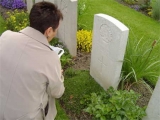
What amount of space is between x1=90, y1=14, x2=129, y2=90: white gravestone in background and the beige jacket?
117 centimetres

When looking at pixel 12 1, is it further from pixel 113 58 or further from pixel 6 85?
pixel 6 85

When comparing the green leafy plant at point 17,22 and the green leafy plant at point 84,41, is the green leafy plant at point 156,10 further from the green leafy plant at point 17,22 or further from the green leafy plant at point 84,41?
the green leafy plant at point 17,22

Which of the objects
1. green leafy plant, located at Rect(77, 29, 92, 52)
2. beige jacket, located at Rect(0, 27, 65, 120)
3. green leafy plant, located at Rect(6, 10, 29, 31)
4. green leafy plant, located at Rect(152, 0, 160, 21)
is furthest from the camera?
green leafy plant, located at Rect(152, 0, 160, 21)

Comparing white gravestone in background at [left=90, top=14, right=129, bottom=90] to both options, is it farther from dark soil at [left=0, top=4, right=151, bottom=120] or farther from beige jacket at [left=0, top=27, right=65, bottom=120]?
beige jacket at [left=0, top=27, right=65, bottom=120]

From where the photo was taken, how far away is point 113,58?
2.95 metres

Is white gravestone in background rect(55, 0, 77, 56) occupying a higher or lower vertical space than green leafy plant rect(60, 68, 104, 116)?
higher

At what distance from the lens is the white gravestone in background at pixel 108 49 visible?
2719 mm

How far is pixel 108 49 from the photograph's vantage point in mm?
3004

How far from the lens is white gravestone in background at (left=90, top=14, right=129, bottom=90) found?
107 inches

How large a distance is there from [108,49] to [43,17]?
1.44 metres

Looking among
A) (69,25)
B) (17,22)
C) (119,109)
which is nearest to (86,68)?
(69,25)

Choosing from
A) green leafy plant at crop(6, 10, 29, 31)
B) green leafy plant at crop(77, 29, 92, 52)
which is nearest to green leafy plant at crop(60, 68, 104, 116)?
green leafy plant at crop(77, 29, 92, 52)

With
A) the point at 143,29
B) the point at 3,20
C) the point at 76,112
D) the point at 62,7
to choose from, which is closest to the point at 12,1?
the point at 3,20

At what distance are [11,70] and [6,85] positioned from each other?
0.51 feet
